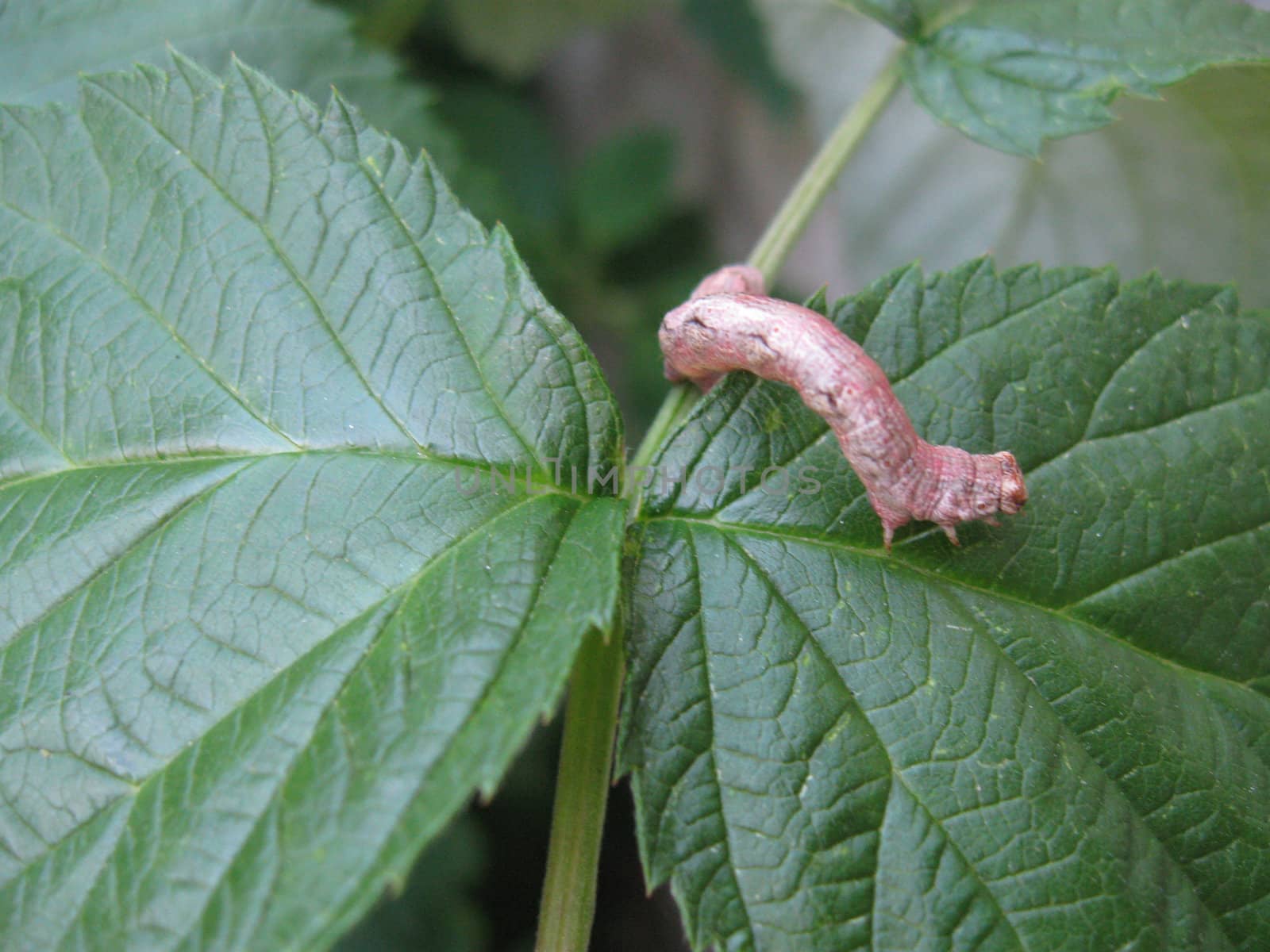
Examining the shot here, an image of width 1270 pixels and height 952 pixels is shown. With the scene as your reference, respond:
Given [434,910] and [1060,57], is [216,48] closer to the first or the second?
[1060,57]

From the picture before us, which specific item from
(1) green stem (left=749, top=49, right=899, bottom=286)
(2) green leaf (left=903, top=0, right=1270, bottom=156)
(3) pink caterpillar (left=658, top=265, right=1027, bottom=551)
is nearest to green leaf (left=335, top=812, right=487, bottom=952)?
(3) pink caterpillar (left=658, top=265, right=1027, bottom=551)

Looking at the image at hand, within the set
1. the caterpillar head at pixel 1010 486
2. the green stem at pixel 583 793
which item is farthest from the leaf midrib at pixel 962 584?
the green stem at pixel 583 793

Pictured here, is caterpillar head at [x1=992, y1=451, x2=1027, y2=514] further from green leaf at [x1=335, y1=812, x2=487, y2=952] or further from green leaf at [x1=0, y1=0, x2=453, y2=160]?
green leaf at [x1=335, y1=812, x2=487, y2=952]

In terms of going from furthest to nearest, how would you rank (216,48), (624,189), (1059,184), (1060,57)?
(624,189)
(1059,184)
(216,48)
(1060,57)

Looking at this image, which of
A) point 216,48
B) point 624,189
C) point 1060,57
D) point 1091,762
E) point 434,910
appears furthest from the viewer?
point 624,189

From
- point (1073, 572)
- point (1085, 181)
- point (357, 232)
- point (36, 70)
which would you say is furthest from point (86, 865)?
point (1085, 181)

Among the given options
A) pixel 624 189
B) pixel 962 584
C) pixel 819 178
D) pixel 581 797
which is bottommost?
pixel 581 797

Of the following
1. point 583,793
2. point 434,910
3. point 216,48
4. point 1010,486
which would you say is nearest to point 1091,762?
point 1010,486
